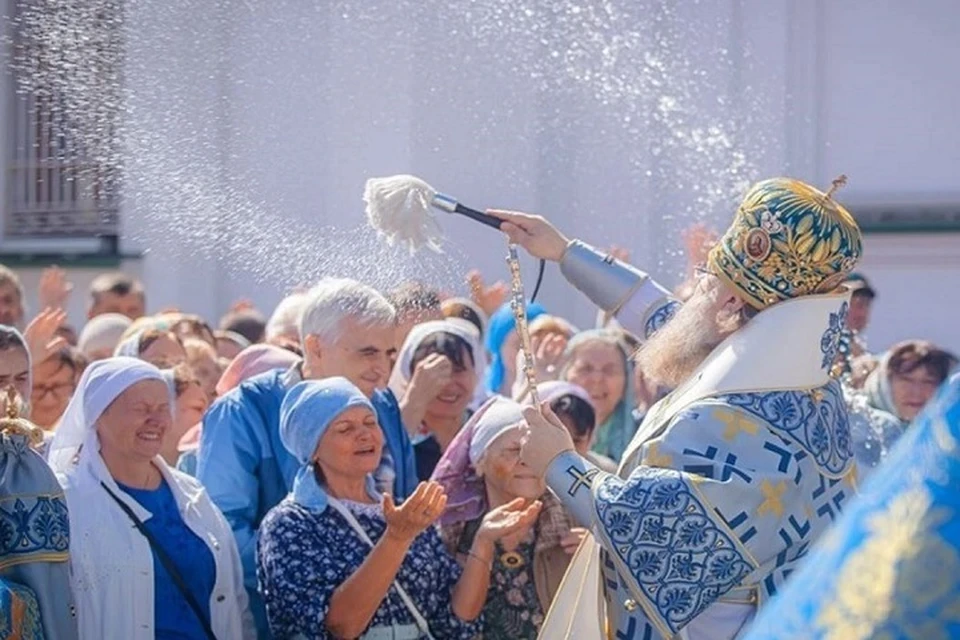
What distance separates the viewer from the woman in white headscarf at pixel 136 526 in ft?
14.1

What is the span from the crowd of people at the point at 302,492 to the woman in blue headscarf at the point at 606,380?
3.17 feet

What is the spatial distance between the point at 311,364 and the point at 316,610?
37.2 inches

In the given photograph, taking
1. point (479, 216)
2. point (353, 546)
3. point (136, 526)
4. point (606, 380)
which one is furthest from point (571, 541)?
point (606, 380)

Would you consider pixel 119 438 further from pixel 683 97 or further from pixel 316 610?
pixel 683 97

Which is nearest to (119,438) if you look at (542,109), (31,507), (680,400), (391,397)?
(31,507)

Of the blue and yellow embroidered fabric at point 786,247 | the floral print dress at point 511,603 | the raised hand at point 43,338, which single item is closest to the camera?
the blue and yellow embroidered fabric at point 786,247

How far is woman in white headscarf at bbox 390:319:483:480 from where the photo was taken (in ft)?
18.6

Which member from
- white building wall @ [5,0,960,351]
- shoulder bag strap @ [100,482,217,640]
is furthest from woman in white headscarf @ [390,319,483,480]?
shoulder bag strap @ [100,482,217,640]

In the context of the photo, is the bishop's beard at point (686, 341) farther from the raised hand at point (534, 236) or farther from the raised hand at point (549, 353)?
the raised hand at point (549, 353)

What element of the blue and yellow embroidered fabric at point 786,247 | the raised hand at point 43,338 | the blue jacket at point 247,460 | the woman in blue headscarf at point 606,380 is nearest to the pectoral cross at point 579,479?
the blue and yellow embroidered fabric at point 786,247

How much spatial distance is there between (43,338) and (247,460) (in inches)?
52.4

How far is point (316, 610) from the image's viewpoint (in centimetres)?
436

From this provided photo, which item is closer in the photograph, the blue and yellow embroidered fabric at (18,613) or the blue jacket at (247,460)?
the blue and yellow embroidered fabric at (18,613)

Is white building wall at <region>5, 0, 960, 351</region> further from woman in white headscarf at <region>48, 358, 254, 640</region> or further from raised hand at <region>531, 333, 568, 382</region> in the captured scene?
woman in white headscarf at <region>48, 358, 254, 640</region>
